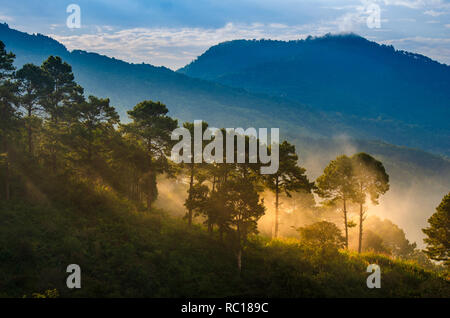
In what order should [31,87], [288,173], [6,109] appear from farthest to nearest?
1. [288,173]
2. [31,87]
3. [6,109]

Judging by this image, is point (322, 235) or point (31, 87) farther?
point (31, 87)

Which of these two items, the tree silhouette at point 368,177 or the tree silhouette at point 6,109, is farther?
the tree silhouette at point 368,177

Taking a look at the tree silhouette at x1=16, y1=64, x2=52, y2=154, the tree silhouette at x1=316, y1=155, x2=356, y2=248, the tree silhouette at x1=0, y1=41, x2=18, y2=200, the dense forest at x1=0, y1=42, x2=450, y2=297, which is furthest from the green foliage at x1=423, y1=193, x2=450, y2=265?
the tree silhouette at x1=16, y1=64, x2=52, y2=154

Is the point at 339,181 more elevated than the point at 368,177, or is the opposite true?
the point at 368,177

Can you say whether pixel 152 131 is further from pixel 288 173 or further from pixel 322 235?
pixel 322 235

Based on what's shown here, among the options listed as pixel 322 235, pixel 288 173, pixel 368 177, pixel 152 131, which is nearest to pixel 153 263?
pixel 152 131

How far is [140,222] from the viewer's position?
31.0 m

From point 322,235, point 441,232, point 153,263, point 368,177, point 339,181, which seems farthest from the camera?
point 339,181

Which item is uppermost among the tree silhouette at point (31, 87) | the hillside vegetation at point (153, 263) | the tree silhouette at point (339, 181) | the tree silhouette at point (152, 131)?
the tree silhouette at point (31, 87)

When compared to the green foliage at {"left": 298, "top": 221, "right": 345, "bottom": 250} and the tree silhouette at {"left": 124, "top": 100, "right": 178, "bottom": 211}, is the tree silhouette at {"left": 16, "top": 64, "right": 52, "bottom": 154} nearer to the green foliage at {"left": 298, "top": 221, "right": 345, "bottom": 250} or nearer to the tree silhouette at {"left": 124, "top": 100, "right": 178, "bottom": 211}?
the tree silhouette at {"left": 124, "top": 100, "right": 178, "bottom": 211}

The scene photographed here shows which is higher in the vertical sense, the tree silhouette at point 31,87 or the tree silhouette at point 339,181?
the tree silhouette at point 31,87

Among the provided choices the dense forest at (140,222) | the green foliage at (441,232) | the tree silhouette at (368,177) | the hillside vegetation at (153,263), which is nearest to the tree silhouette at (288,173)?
the dense forest at (140,222)

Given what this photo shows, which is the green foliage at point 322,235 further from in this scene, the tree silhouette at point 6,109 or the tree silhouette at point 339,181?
the tree silhouette at point 6,109

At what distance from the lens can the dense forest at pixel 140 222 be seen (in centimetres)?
2281
